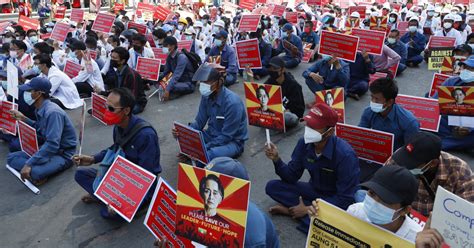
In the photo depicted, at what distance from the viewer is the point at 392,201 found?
2727mm

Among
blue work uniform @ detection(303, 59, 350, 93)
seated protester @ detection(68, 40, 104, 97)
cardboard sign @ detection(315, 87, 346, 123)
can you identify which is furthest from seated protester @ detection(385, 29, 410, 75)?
seated protester @ detection(68, 40, 104, 97)

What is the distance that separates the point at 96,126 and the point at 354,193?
18.5 feet

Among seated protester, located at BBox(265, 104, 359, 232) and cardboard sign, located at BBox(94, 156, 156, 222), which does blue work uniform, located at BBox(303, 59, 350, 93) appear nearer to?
seated protester, located at BBox(265, 104, 359, 232)

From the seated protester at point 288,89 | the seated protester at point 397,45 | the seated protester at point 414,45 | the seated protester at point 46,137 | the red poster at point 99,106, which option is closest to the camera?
the seated protester at point 46,137

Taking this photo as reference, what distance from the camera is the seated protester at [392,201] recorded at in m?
2.73

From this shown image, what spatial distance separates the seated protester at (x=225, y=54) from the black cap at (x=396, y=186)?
8054mm

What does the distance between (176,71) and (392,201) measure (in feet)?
24.7

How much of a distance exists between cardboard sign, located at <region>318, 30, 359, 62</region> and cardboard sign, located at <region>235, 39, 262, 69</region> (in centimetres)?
169

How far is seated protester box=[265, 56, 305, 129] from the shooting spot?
23.4 feet

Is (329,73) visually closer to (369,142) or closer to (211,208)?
(369,142)

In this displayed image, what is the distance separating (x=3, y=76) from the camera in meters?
7.81

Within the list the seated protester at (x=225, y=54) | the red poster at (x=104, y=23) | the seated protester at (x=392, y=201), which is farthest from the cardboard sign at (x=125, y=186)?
the red poster at (x=104, y=23)

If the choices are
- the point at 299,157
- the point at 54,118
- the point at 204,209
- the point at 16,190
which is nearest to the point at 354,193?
the point at 299,157

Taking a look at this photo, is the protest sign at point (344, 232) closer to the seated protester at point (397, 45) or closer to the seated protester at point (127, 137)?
the seated protester at point (127, 137)
